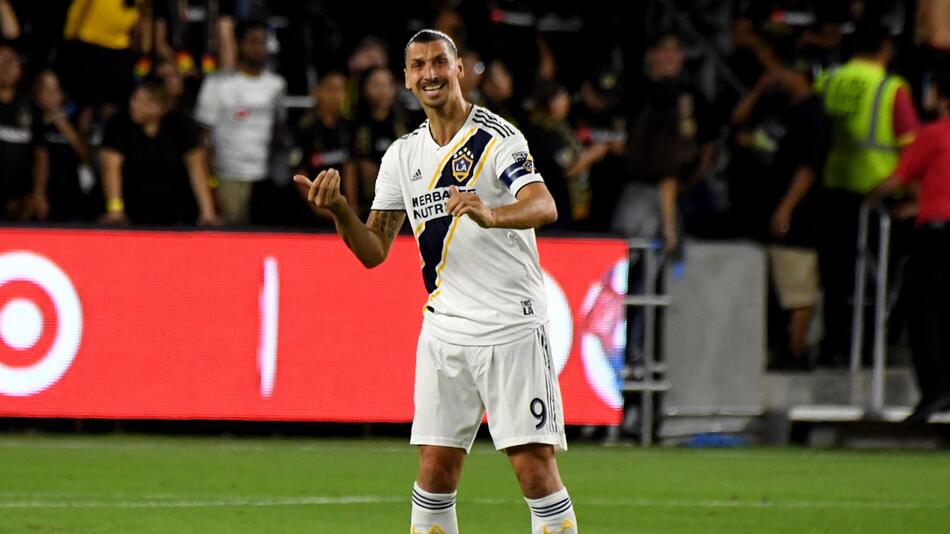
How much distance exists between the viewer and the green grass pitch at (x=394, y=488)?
8.27 meters

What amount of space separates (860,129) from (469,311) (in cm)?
750

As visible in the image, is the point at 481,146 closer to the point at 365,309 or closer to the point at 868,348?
the point at 365,309

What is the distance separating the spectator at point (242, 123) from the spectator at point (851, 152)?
4.21 meters

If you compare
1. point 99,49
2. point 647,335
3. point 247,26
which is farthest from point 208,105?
→ point 647,335

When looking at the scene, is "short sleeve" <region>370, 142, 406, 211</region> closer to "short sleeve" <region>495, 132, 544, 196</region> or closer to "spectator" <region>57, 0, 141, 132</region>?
"short sleeve" <region>495, 132, 544, 196</region>

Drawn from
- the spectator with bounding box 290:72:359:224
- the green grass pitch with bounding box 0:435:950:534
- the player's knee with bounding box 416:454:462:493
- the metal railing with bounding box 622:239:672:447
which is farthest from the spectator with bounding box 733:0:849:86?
the player's knee with bounding box 416:454:462:493

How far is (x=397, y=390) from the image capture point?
12023mm

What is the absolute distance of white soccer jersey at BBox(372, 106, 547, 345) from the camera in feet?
20.0

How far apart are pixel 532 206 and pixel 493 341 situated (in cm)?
59

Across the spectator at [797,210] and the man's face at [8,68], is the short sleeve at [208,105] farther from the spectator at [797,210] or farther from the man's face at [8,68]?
the spectator at [797,210]

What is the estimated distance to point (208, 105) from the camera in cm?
1291

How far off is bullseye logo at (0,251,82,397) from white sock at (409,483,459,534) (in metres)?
6.13

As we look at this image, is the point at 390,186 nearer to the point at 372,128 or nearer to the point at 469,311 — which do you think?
the point at 469,311

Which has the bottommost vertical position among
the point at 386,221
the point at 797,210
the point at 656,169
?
the point at 797,210
